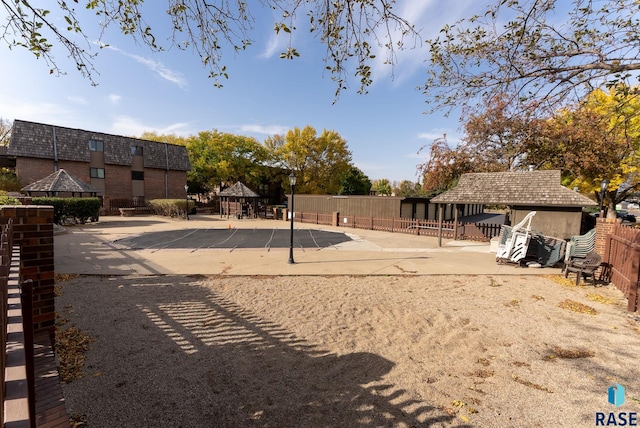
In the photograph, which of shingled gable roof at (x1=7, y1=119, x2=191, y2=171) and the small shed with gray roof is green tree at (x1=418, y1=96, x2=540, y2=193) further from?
shingled gable roof at (x1=7, y1=119, x2=191, y2=171)

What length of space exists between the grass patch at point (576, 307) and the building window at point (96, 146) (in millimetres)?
43925

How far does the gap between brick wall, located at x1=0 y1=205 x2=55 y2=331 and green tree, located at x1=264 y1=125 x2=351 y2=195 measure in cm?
4011

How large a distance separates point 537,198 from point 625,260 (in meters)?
7.18

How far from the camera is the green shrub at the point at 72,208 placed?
22034 mm

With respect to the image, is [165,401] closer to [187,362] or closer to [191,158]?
[187,362]

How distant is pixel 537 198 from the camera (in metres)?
14.5

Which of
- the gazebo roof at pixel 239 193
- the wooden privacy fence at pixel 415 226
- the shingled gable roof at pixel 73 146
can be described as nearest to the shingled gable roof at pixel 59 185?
the shingled gable roof at pixel 73 146

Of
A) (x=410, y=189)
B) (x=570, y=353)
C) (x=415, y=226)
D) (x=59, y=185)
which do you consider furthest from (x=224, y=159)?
(x=410, y=189)

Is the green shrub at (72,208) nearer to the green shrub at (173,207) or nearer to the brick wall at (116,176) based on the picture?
the green shrub at (173,207)

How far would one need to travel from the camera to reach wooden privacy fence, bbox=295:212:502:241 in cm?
1900

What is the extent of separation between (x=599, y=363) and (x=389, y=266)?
6.86m

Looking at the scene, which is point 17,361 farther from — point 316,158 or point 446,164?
point 316,158

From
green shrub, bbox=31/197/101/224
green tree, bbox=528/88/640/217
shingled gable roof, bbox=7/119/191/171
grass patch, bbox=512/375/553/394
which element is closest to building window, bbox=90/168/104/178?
shingled gable roof, bbox=7/119/191/171

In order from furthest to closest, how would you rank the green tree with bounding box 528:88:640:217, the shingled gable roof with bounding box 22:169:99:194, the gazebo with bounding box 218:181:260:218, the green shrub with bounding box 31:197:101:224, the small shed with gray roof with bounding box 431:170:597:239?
the gazebo with bounding box 218:181:260:218 < the shingled gable roof with bounding box 22:169:99:194 < the green shrub with bounding box 31:197:101:224 < the green tree with bounding box 528:88:640:217 < the small shed with gray roof with bounding box 431:170:597:239
